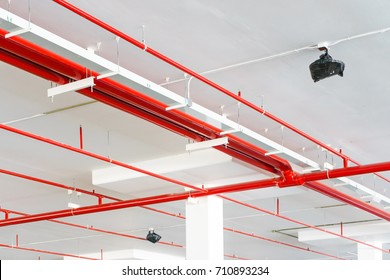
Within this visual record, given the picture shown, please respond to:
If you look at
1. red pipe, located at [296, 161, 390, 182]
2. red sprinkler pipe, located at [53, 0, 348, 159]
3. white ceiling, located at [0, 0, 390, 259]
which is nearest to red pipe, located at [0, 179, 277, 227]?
white ceiling, located at [0, 0, 390, 259]

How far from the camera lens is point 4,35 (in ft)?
21.3

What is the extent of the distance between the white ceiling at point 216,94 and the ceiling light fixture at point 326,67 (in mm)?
204

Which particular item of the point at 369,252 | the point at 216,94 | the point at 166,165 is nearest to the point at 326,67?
the point at 216,94

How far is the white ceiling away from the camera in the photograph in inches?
279

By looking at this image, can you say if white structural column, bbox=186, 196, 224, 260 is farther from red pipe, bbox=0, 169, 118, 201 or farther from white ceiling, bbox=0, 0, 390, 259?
red pipe, bbox=0, 169, 118, 201

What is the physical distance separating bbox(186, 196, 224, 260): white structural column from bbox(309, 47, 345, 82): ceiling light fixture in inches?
241

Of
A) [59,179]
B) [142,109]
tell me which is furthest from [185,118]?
[59,179]

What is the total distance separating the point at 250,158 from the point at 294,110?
48.2 inches

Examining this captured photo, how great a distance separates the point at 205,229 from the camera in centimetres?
1353

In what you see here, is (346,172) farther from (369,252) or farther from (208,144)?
(369,252)

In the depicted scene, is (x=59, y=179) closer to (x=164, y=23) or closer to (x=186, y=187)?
(x=186, y=187)

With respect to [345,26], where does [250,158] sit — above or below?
below

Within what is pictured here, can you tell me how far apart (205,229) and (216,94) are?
15.9 ft

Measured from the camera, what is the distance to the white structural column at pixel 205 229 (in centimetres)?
1345
